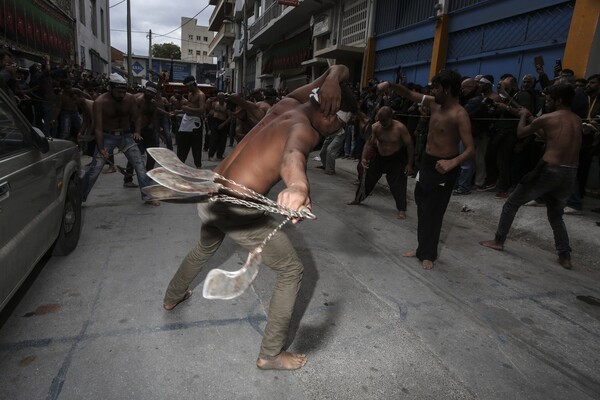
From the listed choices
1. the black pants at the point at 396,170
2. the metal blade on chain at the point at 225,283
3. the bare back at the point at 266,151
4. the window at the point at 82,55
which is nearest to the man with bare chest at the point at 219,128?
the black pants at the point at 396,170

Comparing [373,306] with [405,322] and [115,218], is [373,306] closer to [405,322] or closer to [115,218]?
[405,322]

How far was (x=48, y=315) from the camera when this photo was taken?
8.73 feet

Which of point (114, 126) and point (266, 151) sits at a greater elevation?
point (266, 151)

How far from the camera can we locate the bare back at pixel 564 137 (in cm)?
393

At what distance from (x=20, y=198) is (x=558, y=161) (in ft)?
15.1

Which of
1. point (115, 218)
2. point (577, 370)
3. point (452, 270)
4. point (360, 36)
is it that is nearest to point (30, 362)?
point (115, 218)

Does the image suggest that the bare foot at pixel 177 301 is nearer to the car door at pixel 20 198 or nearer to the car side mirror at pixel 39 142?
the car door at pixel 20 198

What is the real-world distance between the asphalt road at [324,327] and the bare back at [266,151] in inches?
42.5

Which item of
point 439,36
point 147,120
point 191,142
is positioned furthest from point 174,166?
point 439,36

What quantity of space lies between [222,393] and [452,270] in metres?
2.71

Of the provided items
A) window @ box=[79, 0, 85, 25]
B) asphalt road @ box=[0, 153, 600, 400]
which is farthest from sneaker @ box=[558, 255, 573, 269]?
window @ box=[79, 0, 85, 25]

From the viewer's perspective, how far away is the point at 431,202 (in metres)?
3.88

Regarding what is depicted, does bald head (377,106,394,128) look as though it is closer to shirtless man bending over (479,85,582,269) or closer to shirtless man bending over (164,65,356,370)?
shirtless man bending over (479,85,582,269)

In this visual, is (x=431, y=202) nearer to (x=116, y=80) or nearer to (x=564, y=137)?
(x=564, y=137)
